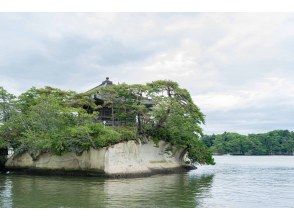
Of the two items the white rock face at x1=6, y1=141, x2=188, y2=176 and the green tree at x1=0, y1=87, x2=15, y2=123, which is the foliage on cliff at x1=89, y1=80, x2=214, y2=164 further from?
the green tree at x1=0, y1=87, x2=15, y2=123

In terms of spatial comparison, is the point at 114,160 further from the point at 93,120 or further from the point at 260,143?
the point at 260,143

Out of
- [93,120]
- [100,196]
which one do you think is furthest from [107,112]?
[100,196]

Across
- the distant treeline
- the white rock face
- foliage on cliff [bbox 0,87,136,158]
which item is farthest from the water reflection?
the distant treeline

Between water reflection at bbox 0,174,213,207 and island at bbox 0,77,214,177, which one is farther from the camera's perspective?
island at bbox 0,77,214,177

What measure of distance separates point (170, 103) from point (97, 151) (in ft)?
23.4

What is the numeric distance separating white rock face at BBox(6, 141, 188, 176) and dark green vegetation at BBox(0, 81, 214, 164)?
2.00 ft

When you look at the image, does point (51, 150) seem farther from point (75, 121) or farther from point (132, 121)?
point (132, 121)

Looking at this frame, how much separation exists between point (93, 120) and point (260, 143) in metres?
76.8

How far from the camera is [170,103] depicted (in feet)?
106

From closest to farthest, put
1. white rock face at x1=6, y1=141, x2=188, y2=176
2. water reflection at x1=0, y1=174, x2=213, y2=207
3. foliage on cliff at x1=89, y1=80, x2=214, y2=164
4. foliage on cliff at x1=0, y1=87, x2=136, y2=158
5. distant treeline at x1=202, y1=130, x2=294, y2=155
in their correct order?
water reflection at x1=0, y1=174, x2=213, y2=207
foliage on cliff at x1=0, y1=87, x2=136, y2=158
white rock face at x1=6, y1=141, x2=188, y2=176
foliage on cliff at x1=89, y1=80, x2=214, y2=164
distant treeline at x1=202, y1=130, x2=294, y2=155

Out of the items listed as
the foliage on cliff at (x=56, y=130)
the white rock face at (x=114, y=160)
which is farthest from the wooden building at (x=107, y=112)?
the white rock face at (x=114, y=160)

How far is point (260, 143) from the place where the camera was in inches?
3974

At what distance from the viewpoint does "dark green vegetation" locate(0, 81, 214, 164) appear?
28.7 m

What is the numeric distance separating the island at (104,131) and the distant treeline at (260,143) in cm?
6466
